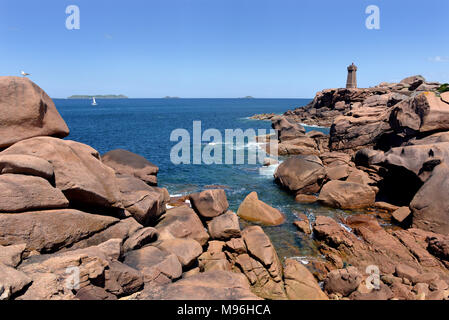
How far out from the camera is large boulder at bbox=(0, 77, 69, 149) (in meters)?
10.1

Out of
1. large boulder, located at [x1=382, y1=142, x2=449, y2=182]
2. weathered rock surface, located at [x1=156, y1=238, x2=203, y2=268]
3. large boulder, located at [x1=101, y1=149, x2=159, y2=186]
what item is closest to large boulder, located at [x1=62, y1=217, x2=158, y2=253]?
weathered rock surface, located at [x1=156, y1=238, x2=203, y2=268]

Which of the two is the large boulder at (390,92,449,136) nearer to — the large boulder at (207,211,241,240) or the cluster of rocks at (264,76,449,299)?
the cluster of rocks at (264,76,449,299)

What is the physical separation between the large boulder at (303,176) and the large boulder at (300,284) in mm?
10752

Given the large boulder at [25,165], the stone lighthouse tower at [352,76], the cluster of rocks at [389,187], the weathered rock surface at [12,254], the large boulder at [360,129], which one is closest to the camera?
the weathered rock surface at [12,254]

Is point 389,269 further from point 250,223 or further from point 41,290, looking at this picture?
point 41,290

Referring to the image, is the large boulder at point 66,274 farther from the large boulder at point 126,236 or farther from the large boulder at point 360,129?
the large boulder at point 360,129

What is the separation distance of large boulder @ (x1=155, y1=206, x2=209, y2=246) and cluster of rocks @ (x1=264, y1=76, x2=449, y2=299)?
6.00 meters

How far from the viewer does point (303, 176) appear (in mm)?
21828

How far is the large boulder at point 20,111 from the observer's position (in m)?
10.1

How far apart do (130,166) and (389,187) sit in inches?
762

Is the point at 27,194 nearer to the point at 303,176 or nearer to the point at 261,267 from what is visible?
the point at 261,267

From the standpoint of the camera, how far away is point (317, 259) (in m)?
13.2

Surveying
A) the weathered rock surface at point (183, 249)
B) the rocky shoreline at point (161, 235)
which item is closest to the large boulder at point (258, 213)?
the rocky shoreline at point (161, 235)

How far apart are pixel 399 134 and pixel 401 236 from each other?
14.3 metres
